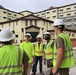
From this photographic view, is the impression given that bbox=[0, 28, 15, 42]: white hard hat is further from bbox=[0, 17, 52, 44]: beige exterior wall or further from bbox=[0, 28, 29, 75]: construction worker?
bbox=[0, 17, 52, 44]: beige exterior wall

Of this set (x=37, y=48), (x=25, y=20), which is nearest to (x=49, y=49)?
(x=37, y=48)

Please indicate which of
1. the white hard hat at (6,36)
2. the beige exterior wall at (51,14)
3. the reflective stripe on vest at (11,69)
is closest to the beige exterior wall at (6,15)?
the beige exterior wall at (51,14)

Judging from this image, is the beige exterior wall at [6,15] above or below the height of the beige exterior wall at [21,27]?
above

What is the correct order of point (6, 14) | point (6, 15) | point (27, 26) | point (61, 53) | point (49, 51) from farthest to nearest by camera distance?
point (6, 14) → point (6, 15) → point (27, 26) → point (49, 51) → point (61, 53)

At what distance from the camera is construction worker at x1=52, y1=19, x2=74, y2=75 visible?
14.1 ft

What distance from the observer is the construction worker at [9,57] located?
3578 mm

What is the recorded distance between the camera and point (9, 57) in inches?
141

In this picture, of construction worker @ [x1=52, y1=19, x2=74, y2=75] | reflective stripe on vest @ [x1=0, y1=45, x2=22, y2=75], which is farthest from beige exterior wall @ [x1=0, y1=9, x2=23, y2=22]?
reflective stripe on vest @ [x1=0, y1=45, x2=22, y2=75]

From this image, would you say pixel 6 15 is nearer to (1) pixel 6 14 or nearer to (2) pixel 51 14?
(1) pixel 6 14

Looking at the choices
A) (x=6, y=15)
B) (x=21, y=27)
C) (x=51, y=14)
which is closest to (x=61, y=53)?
(x=21, y=27)

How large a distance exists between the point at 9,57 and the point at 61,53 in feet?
3.65

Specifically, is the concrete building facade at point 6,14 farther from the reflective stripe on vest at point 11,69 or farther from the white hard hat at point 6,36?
the reflective stripe on vest at point 11,69

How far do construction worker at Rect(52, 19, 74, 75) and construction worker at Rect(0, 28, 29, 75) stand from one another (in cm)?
80

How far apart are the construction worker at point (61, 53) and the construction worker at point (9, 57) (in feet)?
2.62
